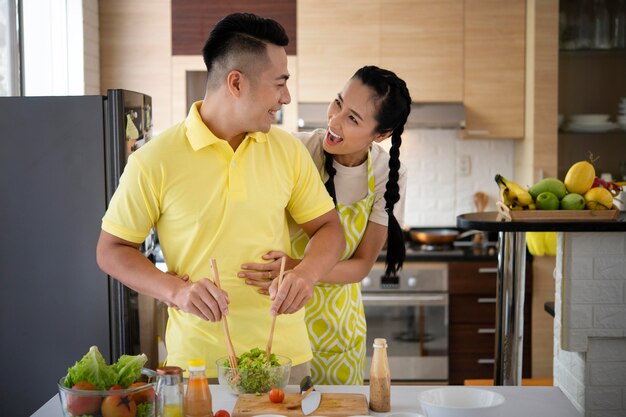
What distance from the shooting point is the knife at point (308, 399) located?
160 centimetres

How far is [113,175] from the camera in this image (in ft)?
9.17

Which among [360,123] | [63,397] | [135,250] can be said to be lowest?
[63,397]

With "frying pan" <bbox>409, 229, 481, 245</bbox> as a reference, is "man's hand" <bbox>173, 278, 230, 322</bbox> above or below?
above

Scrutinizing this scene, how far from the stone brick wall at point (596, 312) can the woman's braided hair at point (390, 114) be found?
67 cm

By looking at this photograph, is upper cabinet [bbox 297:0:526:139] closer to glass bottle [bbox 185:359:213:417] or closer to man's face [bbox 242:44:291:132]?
man's face [bbox 242:44:291:132]

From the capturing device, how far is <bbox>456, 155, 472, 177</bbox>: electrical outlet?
16.5 ft

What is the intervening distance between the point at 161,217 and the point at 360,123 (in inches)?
24.3

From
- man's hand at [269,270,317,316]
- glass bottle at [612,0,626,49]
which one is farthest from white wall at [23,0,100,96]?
glass bottle at [612,0,626,49]

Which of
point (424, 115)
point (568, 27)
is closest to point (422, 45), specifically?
point (424, 115)

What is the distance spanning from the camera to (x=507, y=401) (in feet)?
5.75

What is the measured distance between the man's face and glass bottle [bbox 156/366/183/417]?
68 cm

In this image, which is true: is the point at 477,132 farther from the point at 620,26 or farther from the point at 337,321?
the point at 337,321

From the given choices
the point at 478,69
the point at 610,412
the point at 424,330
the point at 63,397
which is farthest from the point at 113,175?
the point at 478,69

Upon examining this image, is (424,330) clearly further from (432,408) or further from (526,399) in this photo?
(432,408)
